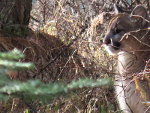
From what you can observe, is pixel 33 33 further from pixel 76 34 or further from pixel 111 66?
pixel 111 66

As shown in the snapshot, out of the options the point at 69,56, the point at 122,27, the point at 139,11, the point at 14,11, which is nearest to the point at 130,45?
the point at 122,27

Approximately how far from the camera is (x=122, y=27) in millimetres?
5180

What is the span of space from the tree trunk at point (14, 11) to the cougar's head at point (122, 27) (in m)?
1.56

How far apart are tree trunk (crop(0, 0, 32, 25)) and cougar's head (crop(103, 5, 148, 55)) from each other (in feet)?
5.11

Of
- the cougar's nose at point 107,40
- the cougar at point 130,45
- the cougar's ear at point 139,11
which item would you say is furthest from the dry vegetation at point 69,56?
the cougar's ear at point 139,11

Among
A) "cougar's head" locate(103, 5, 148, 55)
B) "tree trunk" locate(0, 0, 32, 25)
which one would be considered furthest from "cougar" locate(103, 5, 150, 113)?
"tree trunk" locate(0, 0, 32, 25)

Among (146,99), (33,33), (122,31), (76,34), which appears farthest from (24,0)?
(146,99)

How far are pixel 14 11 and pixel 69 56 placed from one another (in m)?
1.14

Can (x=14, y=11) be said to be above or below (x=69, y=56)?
above

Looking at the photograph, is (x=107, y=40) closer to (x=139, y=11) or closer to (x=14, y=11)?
(x=139, y=11)

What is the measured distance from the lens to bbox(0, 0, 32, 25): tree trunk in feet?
18.0

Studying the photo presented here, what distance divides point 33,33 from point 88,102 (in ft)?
4.73

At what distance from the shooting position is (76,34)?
6113 mm

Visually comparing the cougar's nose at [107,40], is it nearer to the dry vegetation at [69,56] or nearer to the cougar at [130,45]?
the cougar at [130,45]
